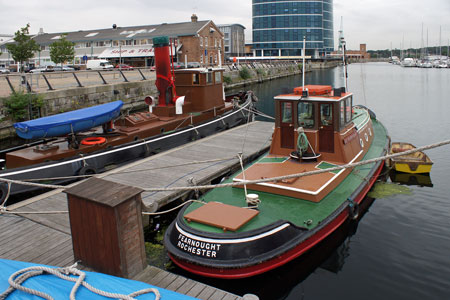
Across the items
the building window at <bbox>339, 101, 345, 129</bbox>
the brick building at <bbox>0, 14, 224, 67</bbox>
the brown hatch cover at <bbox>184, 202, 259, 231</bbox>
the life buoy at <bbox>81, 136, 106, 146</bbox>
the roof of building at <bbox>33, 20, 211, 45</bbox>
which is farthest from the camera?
the roof of building at <bbox>33, 20, 211, 45</bbox>

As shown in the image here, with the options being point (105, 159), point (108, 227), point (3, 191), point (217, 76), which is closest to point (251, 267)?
point (108, 227)

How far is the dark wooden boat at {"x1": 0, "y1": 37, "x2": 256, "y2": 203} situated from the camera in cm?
1150

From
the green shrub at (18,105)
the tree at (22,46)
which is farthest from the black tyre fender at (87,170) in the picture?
the tree at (22,46)

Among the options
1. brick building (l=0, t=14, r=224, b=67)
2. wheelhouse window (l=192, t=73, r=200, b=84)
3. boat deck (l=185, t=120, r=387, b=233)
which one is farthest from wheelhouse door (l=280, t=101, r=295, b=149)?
brick building (l=0, t=14, r=224, b=67)

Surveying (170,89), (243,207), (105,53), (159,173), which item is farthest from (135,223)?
(105,53)

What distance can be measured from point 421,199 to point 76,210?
1140 centimetres

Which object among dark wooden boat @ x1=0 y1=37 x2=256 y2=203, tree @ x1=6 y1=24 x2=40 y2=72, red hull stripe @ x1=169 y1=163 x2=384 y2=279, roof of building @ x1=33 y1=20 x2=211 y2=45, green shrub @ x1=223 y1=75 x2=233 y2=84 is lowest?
red hull stripe @ x1=169 y1=163 x2=384 y2=279

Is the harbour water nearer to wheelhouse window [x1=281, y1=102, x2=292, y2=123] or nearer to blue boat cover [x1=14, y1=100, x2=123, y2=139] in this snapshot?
wheelhouse window [x1=281, y1=102, x2=292, y2=123]

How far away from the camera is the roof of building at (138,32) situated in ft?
214

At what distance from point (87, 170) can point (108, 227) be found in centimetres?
741

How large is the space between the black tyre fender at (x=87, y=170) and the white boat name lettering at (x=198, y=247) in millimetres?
5746

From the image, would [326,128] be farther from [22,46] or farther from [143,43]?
[143,43]

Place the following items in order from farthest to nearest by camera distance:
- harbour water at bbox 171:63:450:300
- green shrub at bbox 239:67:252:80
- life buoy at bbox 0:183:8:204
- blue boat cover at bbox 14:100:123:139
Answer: green shrub at bbox 239:67:252:80, blue boat cover at bbox 14:100:123:139, life buoy at bbox 0:183:8:204, harbour water at bbox 171:63:450:300

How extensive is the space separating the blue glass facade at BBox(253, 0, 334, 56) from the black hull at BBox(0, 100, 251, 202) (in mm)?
118520
